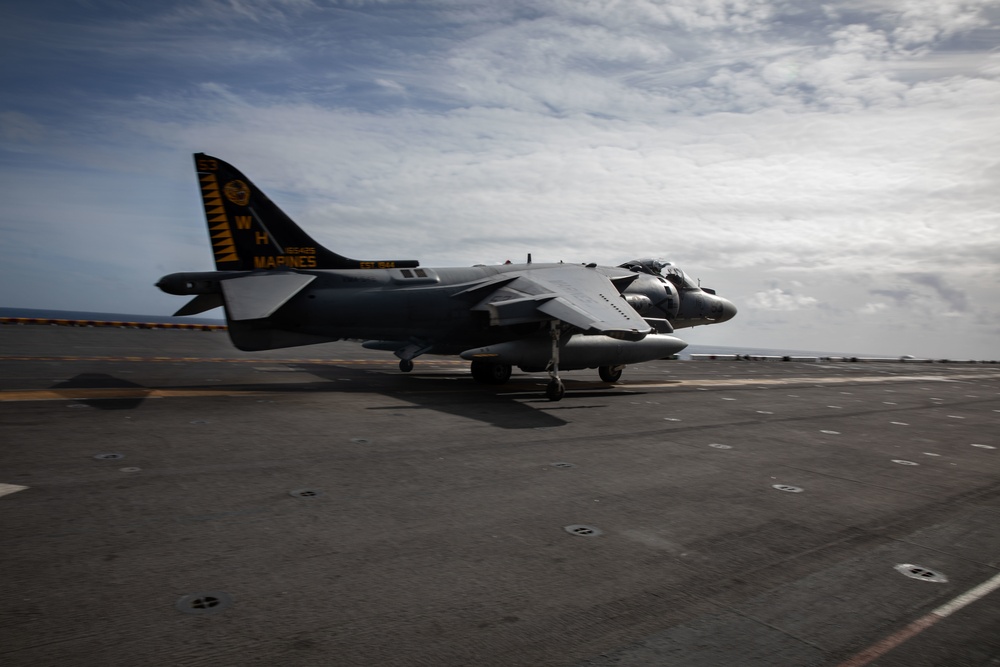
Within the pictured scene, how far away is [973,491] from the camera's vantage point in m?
8.85

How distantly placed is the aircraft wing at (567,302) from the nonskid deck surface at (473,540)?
3.11 m

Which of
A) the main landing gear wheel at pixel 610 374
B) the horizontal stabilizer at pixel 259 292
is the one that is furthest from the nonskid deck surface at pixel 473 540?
the main landing gear wheel at pixel 610 374

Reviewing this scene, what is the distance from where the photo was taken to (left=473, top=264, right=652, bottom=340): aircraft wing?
595 inches

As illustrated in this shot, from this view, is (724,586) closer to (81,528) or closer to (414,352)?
(81,528)

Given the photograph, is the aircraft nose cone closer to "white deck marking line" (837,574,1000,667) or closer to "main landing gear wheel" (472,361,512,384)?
"main landing gear wheel" (472,361,512,384)

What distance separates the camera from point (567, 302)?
54.1 feet

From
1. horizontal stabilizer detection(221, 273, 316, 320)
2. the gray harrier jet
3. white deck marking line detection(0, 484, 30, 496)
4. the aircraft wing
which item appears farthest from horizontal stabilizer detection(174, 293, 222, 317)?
white deck marking line detection(0, 484, 30, 496)

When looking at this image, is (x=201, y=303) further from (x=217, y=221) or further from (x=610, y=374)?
(x=610, y=374)

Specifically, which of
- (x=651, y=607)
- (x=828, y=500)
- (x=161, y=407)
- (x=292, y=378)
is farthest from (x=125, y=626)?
(x=292, y=378)

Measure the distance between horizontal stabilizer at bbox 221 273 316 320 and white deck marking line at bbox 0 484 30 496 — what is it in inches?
315

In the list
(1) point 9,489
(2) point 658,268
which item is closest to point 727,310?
(2) point 658,268

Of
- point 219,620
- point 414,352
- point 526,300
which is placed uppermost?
point 526,300

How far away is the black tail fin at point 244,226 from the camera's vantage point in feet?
54.9

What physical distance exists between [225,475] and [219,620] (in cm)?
389
